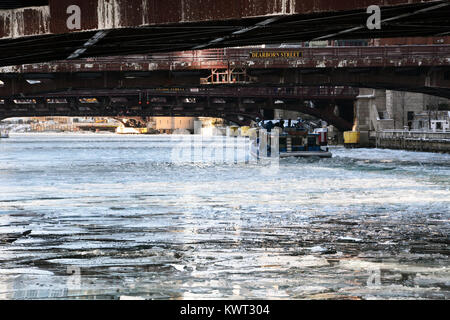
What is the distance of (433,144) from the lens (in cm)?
6525

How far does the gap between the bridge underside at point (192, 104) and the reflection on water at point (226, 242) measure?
68198 millimetres

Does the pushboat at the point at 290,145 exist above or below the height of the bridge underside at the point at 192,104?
below

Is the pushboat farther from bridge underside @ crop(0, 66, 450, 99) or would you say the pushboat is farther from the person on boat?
the person on boat

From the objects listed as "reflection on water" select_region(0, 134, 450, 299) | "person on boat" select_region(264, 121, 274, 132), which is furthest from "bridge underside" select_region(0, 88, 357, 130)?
"reflection on water" select_region(0, 134, 450, 299)

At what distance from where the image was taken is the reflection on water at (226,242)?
10.1 meters

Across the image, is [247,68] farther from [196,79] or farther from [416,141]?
[416,141]

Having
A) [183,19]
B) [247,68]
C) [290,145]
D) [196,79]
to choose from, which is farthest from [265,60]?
[183,19]

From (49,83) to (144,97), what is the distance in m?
39.9

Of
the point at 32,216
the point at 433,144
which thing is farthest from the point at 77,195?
the point at 433,144

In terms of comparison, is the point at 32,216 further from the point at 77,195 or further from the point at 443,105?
the point at 443,105

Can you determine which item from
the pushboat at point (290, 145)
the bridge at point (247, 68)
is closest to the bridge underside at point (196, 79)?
the bridge at point (247, 68)

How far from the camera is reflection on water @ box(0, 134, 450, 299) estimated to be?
397 inches

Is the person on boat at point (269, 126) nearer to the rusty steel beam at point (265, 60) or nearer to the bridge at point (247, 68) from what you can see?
the bridge at point (247, 68)

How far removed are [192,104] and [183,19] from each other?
10421cm
